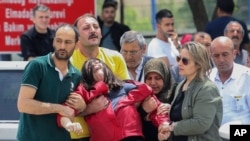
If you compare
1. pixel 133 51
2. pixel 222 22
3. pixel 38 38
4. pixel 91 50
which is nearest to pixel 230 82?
pixel 133 51

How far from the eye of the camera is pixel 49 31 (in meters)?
10.4

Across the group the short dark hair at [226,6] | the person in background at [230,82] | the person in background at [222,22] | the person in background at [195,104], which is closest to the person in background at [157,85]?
the person in background at [195,104]

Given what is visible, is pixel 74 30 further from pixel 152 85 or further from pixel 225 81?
pixel 225 81

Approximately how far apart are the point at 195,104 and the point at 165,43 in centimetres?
367

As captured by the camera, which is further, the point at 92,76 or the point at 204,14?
the point at 204,14

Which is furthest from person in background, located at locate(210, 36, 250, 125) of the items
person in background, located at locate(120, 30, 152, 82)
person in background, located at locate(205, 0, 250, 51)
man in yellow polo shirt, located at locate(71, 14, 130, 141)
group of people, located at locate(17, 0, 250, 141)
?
person in background, located at locate(205, 0, 250, 51)

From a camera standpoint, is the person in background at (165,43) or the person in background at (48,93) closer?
the person in background at (48,93)

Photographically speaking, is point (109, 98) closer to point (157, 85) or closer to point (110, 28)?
point (157, 85)

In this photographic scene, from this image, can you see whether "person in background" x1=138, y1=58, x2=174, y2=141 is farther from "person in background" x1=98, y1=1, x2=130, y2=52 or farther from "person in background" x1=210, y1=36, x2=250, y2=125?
"person in background" x1=98, y1=1, x2=130, y2=52

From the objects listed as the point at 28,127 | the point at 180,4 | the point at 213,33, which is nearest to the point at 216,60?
the point at 28,127

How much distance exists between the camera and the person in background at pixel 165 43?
962 cm

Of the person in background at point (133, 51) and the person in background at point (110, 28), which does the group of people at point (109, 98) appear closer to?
the person in background at point (133, 51)

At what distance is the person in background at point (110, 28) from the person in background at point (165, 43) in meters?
1.21

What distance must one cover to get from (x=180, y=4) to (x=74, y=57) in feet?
28.9
